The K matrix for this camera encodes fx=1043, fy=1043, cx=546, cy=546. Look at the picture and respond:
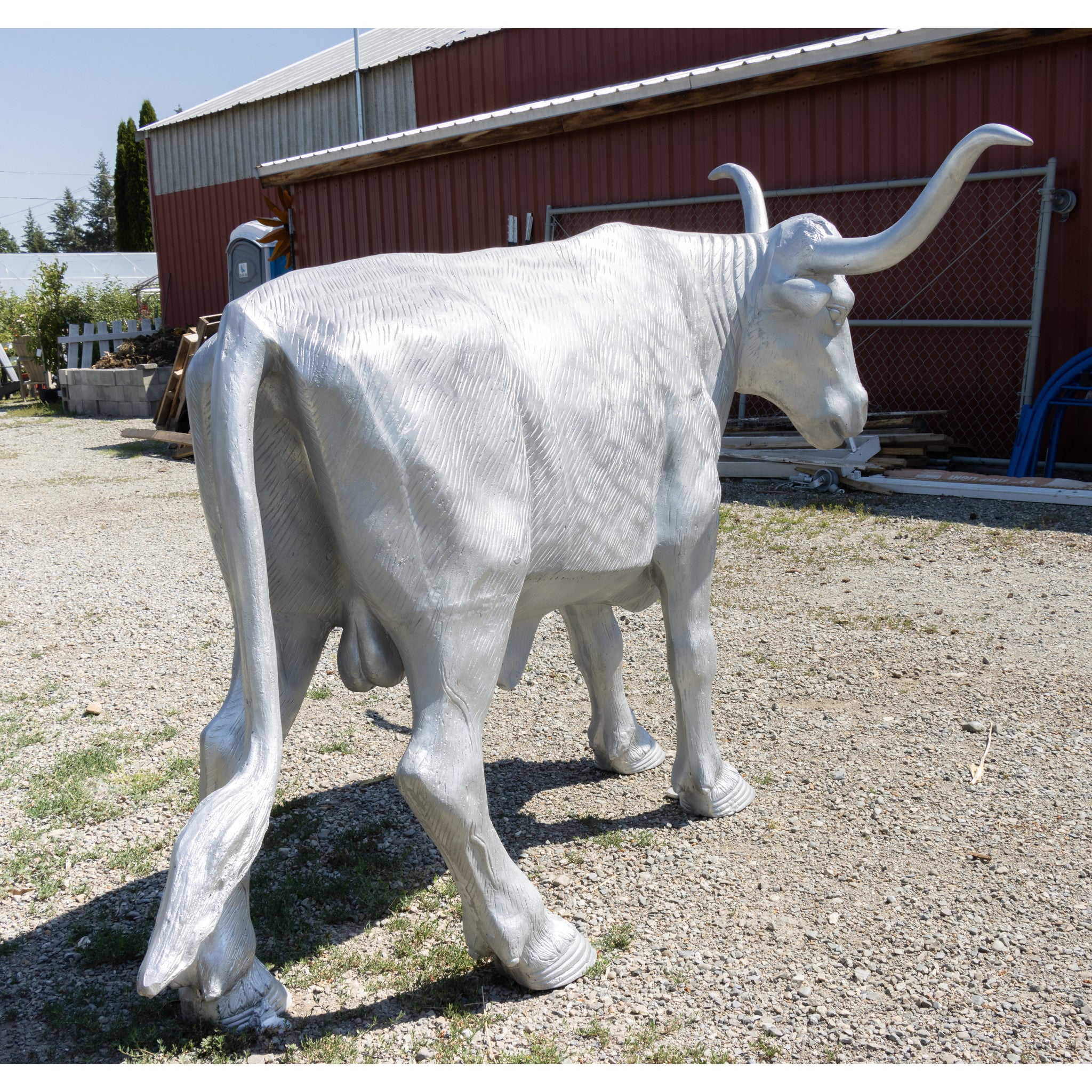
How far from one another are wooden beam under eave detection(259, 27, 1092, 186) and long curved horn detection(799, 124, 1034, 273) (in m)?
5.80

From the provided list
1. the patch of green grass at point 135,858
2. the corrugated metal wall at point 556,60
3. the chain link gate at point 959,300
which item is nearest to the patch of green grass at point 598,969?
the patch of green grass at point 135,858

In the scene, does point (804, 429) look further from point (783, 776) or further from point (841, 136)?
point (841, 136)

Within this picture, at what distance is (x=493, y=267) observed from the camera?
2568mm

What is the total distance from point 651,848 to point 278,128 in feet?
57.2

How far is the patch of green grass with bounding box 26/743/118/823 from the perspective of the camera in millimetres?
3488

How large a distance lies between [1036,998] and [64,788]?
10.2 feet

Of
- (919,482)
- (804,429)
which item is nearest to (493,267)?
(804,429)

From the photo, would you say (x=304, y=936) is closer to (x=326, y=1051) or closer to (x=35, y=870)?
(x=326, y=1051)

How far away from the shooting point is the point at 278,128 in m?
17.8

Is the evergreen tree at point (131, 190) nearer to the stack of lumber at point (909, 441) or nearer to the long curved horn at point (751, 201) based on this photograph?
the stack of lumber at point (909, 441)

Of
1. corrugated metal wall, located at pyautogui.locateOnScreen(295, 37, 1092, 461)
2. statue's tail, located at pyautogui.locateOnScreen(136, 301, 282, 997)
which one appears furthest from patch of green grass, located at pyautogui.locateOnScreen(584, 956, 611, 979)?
corrugated metal wall, located at pyautogui.locateOnScreen(295, 37, 1092, 461)

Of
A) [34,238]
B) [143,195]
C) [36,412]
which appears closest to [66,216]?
[34,238]

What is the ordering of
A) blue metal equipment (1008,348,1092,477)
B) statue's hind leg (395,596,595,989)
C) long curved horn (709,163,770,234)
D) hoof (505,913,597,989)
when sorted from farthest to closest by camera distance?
blue metal equipment (1008,348,1092,477)
long curved horn (709,163,770,234)
hoof (505,913,597,989)
statue's hind leg (395,596,595,989)

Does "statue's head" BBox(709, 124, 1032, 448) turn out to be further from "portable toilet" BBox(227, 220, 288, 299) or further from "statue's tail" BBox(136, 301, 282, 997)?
"portable toilet" BBox(227, 220, 288, 299)
